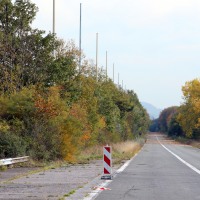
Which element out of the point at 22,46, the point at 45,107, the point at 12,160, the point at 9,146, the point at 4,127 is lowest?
the point at 12,160

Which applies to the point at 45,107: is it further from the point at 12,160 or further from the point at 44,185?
the point at 44,185

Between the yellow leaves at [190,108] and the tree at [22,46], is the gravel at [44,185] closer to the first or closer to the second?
the tree at [22,46]

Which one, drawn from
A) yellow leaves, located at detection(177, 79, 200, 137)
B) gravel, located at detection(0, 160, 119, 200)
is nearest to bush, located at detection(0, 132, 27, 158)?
gravel, located at detection(0, 160, 119, 200)

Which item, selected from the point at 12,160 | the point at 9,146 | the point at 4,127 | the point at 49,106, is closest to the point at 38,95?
the point at 49,106

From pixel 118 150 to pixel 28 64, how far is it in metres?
17.5

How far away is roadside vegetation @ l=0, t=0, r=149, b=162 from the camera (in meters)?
31.0

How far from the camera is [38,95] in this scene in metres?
32.3

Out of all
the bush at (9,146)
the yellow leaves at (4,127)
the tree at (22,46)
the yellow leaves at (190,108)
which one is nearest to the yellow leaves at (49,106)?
the yellow leaves at (4,127)

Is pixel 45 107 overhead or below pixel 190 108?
below

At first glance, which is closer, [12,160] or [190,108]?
[12,160]

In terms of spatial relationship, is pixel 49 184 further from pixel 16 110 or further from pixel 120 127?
pixel 120 127

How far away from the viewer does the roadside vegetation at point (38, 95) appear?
3105cm

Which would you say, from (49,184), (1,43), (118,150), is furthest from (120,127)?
(49,184)

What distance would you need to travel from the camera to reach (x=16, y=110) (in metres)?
31.3
